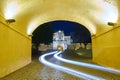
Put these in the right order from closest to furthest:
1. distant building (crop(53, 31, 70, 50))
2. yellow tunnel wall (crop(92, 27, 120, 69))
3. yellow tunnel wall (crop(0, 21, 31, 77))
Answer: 1. yellow tunnel wall (crop(0, 21, 31, 77))
2. yellow tunnel wall (crop(92, 27, 120, 69))
3. distant building (crop(53, 31, 70, 50))

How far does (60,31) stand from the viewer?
63469 millimetres

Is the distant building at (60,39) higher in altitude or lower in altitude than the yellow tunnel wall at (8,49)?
higher

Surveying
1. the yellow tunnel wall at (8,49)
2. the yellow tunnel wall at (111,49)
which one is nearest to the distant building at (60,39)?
the yellow tunnel wall at (111,49)

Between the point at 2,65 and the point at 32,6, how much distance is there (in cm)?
285

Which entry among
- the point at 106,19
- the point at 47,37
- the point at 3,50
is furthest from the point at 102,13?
the point at 47,37

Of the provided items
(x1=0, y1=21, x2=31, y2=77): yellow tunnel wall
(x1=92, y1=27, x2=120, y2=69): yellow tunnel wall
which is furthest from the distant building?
(x1=0, y1=21, x2=31, y2=77): yellow tunnel wall

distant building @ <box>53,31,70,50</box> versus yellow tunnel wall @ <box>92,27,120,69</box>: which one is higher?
distant building @ <box>53,31,70,50</box>

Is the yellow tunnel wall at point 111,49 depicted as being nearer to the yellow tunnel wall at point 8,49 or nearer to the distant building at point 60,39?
the yellow tunnel wall at point 8,49

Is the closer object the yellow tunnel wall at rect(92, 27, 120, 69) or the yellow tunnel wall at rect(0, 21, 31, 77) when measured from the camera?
the yellow tunnel wall at rect(0, 21, 31, 77)

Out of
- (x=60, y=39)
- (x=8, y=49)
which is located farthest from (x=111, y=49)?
(x=60, y=39)

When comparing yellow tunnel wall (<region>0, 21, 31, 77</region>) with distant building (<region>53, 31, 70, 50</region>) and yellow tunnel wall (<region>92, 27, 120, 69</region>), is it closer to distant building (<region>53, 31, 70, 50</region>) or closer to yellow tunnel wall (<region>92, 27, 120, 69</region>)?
yellow tunnel wall (<region>92, 27, 120, 69</region>)

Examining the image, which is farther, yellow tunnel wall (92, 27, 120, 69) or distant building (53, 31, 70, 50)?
distant building (53, 31, 70, 50)

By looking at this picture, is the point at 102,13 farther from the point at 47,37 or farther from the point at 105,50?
the point at 47,37

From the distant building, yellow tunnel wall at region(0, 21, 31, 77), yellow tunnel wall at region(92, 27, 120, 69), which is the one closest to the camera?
yellow tunnel wall at region(0, 21, 31, 77)
